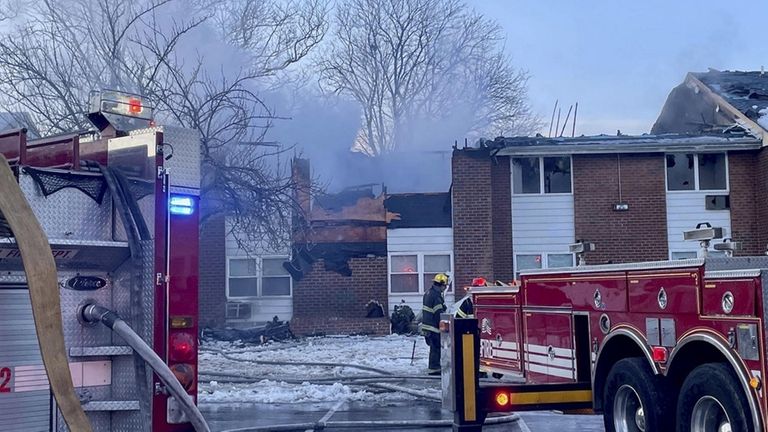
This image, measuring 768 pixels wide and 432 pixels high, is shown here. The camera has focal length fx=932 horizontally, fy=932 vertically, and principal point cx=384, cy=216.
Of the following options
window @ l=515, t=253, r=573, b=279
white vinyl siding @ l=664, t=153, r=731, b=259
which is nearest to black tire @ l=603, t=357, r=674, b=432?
window @ l=515, t=253, r=573, b=279

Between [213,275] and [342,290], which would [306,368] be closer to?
[342,290]

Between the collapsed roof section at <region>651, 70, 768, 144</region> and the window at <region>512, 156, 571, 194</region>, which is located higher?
the collapsed roof section at <region>651, 70, 768, 144</region>

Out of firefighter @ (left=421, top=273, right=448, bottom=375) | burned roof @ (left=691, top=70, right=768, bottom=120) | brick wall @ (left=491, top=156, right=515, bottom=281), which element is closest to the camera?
firefighter @ (left=421, top=273, right=448, bottom=375)

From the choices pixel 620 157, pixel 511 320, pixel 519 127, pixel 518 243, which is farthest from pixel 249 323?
pixel 519 127

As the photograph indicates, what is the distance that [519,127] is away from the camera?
39.8 m

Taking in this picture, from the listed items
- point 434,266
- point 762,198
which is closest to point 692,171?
point 762,198

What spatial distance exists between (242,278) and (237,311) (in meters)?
0.87

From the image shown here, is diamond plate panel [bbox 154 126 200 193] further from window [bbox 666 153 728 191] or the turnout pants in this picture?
window [bbox 666 153 728 191]

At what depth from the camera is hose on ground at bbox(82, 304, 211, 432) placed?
4176mm

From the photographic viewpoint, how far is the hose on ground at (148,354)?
4.18m

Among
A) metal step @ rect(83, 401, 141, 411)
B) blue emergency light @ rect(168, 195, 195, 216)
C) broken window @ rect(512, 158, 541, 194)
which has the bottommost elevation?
metal step @ rect(83, 401, 141, 411)

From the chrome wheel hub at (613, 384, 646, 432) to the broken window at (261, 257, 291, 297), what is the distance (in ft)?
53.3

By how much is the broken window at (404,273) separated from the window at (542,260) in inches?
91.9

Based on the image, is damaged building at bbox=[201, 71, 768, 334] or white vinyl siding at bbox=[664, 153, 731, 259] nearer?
damaged building at bbox=[201, 71, 768, 334]
